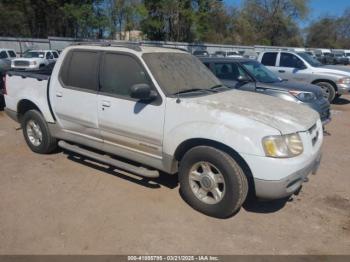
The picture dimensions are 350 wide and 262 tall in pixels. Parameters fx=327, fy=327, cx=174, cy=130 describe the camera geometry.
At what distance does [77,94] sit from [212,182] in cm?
237

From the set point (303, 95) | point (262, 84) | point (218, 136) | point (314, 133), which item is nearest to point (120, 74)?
point (218, 136)

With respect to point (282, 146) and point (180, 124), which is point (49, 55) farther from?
point (282, 146)

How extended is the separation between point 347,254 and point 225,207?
1268mm

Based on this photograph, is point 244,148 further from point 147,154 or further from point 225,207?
point 147,154

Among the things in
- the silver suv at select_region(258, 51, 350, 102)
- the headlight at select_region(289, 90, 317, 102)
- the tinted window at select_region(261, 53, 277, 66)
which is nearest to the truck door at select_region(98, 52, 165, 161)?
the headlight at select_region(289, 90, 317, 102)

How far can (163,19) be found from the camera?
46.3 m

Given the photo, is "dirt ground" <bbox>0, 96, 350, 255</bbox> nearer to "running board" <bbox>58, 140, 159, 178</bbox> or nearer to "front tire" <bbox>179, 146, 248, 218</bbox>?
"front tire" <bbox>179, 146, 248, 218</bbox>

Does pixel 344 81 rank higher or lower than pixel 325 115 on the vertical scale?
higher

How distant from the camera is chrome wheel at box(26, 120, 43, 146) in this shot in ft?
18.2

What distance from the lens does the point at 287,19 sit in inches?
2345

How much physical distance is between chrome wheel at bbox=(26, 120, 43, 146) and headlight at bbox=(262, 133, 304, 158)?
3876 mm

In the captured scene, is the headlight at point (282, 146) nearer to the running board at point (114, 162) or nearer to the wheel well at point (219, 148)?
the wheel well at point (219, 148)

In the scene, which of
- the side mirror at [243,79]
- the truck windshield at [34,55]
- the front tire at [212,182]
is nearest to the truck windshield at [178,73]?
the front tire at [212,182]

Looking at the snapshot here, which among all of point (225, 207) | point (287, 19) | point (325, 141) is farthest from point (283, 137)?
point (287, 19)
